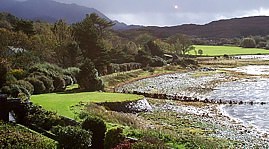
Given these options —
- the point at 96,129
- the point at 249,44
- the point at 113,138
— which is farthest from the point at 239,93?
the point at 249,44

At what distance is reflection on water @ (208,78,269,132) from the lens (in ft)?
110

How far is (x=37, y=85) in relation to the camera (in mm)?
39406

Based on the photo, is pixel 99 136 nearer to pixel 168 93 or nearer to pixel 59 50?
pixel 168 93

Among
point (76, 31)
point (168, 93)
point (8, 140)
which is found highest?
point (76, 31)

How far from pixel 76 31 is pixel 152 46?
136 ft

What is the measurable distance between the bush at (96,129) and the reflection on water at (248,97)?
47.1 feet

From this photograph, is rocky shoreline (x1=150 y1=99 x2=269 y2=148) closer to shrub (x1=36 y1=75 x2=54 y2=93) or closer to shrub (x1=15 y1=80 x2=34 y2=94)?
shrub (x1=36 y1=75 x2=54 y2=93)

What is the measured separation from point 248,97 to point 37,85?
23474mm

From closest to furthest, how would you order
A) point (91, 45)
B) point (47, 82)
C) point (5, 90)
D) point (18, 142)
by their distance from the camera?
1. point (18, 142)
2. point (5, 90)
3. point (47, 82)
4. point (91, 45)

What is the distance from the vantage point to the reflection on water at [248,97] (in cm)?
3366

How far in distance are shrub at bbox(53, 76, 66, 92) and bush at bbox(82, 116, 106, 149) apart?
26038 mm

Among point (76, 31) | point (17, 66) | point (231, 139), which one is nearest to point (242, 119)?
point (231, 139)

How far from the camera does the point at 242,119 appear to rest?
33.7 m

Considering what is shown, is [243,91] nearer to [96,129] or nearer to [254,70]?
[254,70]
